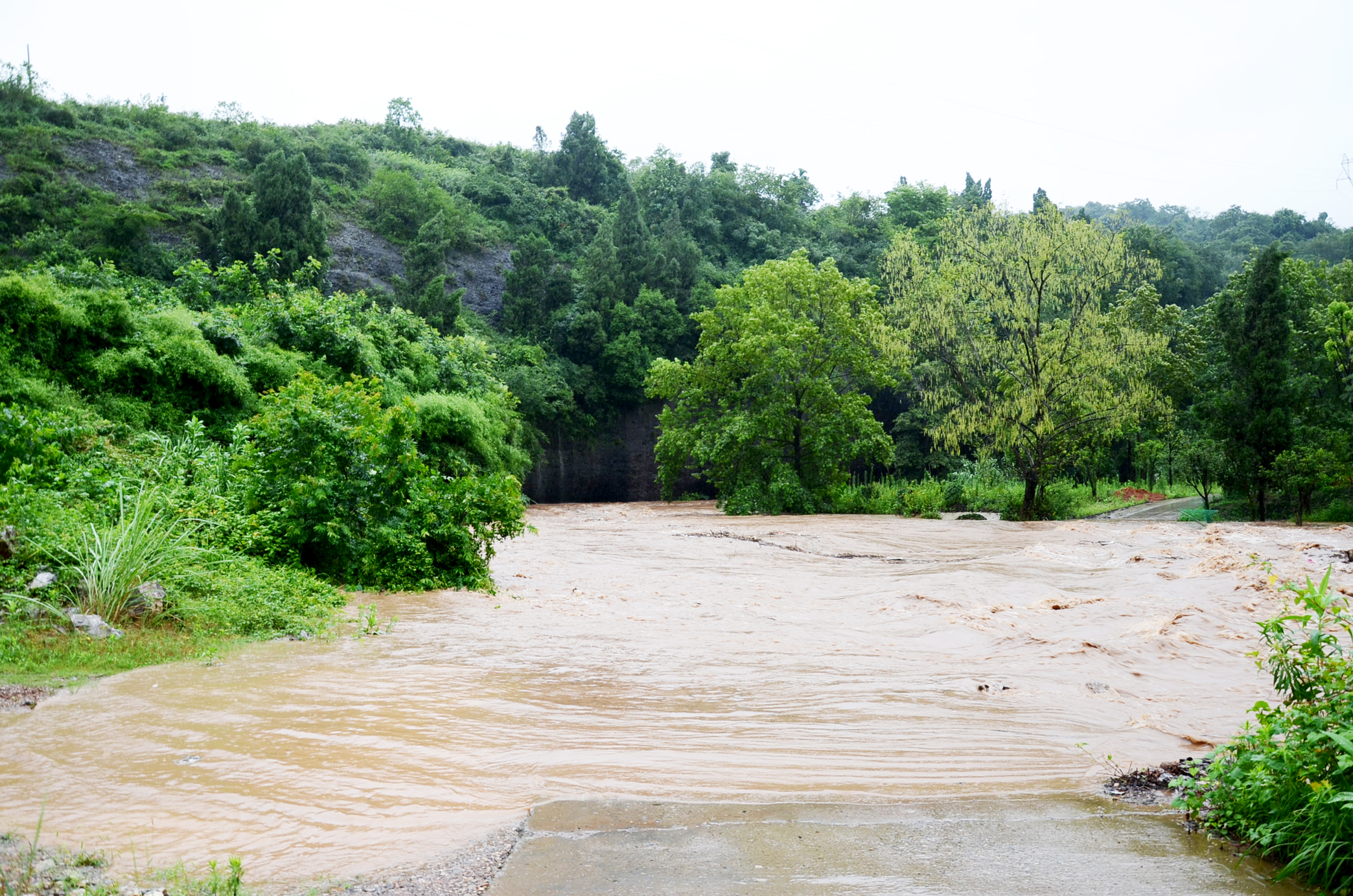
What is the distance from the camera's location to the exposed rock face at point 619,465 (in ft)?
124

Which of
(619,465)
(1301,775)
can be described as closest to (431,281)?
(619,465)

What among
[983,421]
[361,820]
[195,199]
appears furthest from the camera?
[195,199]

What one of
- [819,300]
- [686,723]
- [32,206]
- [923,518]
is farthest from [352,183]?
[686,723]

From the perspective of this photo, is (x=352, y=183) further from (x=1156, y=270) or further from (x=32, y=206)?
(x=1156, y=270)

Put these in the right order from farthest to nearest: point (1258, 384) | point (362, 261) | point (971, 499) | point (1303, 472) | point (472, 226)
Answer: point (472, 226) → point (362, 261) → point (971, 499) → point (1258, 384) → point (1303, 472)

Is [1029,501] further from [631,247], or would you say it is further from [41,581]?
[41,581]

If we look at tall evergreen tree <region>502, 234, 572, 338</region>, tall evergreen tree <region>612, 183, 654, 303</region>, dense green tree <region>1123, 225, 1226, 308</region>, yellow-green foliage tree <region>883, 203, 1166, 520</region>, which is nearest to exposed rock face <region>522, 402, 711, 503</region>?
tall evergreen tree <region>502, 234, 572, 338</region>

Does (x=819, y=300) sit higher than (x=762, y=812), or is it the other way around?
(x=819, y=300)

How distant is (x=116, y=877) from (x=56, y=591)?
480 cm

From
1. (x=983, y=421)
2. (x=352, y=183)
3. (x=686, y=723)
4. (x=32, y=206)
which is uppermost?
(x=352, y=183)

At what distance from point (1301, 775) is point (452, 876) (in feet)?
10.7

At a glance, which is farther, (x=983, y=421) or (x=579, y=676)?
(x=983, y=421)

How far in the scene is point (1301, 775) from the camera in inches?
135

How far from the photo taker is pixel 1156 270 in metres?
25.5
